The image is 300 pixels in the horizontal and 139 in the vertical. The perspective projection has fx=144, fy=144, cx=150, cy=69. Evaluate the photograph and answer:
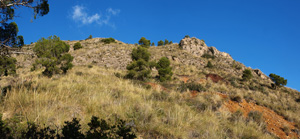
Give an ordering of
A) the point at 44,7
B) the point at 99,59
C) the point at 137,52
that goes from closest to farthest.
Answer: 1. the point at 44,7
2. the point at 137,52
3. the point at 99,59

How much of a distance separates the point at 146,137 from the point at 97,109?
5.03 ft

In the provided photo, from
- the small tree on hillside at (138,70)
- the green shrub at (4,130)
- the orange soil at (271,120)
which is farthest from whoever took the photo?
the small tree on hillside at (138,70)

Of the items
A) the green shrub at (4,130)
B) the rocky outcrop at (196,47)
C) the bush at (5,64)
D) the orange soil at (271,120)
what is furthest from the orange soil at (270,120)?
the rocky outcrop at (196,47)

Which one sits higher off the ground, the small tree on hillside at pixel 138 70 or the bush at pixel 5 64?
the small tree on hillside at pixel 138 70

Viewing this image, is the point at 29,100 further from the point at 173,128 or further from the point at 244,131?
the point at 244,131

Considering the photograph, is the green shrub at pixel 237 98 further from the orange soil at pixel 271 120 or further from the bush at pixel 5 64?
the bush at pixel 5 64

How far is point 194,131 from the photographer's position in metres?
3.29

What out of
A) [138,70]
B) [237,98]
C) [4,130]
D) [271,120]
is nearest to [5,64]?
[4,130]

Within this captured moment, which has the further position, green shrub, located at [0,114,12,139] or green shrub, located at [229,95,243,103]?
green shrub, located at [229,95,243,103]

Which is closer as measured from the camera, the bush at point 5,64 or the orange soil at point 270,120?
the bush at point 5,64

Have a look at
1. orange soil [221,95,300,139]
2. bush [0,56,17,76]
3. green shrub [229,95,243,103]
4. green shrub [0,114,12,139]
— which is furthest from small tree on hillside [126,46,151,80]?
green shrub [0,114,12,139]

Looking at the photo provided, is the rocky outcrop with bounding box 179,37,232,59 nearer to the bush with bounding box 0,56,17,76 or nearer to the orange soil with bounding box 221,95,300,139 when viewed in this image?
the orange soil with bounding box 221,95,300,139

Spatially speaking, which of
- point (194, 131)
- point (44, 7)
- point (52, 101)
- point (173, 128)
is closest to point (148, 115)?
point (173, 128)

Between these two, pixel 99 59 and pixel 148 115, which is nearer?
pixel 148 115
